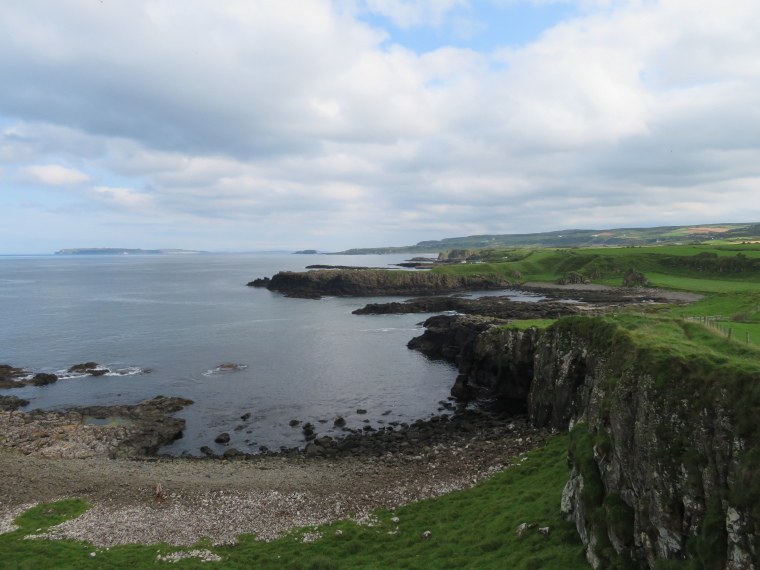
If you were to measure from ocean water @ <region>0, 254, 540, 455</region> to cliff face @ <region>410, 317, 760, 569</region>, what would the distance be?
28314mm

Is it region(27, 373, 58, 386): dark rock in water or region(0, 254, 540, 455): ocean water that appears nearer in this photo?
region(0, 254, 540, 455): ocean water

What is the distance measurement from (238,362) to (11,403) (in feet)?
86.7

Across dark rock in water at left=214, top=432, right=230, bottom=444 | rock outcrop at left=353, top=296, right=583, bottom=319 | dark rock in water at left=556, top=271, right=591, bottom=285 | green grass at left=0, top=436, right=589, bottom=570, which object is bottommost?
dark rock in water at left=214, top=432, right=230, bottom=444

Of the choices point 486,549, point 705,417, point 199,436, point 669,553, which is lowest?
point 199,436

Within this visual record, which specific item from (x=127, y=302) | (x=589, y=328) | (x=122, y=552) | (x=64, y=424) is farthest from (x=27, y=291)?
(x=589, y=328)

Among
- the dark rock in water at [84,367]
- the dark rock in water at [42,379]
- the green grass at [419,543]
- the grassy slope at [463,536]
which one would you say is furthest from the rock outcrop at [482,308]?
the green grass at [419,543]

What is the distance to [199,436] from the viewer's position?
41375mm

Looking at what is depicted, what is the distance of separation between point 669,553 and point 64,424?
5008 cm

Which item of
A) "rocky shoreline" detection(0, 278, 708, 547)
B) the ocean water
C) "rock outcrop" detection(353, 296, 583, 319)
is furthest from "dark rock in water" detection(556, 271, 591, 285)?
"rocky shoreline" detection(0, 278, 708, 547)

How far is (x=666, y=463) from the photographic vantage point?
13.0 meters

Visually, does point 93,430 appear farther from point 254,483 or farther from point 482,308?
point 482,308

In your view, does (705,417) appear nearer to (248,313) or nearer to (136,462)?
(136,462)

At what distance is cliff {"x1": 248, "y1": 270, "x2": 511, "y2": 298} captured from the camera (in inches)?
5832

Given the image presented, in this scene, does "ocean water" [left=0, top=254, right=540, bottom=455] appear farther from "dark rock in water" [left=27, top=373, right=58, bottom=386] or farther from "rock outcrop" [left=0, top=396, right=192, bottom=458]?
"rock outcrop" [left=0, top=396, right=192, bottom=458]
